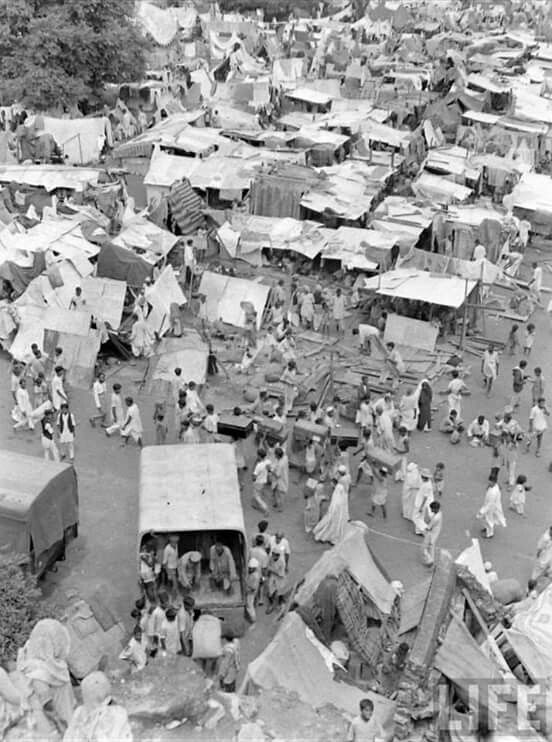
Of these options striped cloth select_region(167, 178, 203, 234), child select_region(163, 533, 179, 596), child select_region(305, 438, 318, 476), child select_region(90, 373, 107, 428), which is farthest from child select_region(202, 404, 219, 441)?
striped cloth select_region(167, 178, 203, 234)

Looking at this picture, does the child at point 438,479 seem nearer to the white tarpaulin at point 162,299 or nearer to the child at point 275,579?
the child at point 275,579

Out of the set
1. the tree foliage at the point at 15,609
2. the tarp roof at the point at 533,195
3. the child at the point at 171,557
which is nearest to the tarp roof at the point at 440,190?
the tarp roof at the point at 533,195

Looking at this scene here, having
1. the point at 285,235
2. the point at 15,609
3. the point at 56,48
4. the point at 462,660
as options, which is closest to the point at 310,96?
the point at 56,48

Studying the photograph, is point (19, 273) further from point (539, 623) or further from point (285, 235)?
point (539, 623)

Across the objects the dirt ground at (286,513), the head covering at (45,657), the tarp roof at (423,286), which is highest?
the head covering at (45,657)

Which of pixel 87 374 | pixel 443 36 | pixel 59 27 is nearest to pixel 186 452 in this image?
pixel 87 374

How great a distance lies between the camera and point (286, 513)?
14117 mm

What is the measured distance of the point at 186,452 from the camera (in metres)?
12.8

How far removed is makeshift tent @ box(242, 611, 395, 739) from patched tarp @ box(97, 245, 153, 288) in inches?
424

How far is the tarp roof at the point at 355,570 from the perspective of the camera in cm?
1132

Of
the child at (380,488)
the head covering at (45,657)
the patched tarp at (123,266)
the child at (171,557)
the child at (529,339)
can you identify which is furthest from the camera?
the patched tarp at (123,266)

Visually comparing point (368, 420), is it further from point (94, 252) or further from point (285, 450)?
point (94, 252)

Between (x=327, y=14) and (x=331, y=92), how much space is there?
25700 millimetres

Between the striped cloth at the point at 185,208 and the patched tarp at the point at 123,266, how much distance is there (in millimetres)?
4003
